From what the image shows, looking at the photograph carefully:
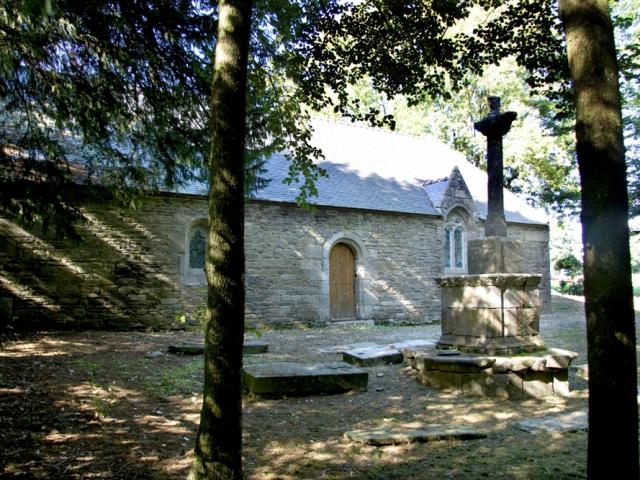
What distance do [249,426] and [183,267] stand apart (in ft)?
28.0

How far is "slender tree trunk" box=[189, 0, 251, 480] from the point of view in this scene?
2.81 m

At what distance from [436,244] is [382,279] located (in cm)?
241

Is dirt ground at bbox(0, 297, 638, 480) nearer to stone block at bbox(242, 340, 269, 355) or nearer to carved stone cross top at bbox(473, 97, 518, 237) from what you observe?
stone block at bbox(242, 340, 269, 355)

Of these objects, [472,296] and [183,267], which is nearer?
[472,296]

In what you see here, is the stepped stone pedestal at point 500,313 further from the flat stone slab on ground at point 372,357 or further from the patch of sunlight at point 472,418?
the flat stone slab on ground at point 372,357

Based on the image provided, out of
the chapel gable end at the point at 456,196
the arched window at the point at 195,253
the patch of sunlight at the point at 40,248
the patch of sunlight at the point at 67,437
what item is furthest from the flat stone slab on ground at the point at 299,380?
the chapel gable end at the point at 456,196

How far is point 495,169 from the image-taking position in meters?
6.77

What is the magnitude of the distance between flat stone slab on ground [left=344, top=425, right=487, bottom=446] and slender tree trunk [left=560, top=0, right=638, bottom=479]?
170 centimetres

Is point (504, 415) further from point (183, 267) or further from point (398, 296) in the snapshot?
point (398, 296)

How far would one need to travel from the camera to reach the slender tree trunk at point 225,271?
281 cm

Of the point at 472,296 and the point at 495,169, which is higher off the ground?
the point at 495,169

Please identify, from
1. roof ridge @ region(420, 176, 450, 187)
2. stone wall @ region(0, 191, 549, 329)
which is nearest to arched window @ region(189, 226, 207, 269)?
stone wall @ region(0, 191, 549, 329)

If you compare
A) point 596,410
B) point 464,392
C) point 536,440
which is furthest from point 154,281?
point 596,410

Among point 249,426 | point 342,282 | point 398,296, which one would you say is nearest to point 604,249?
point 249,426
